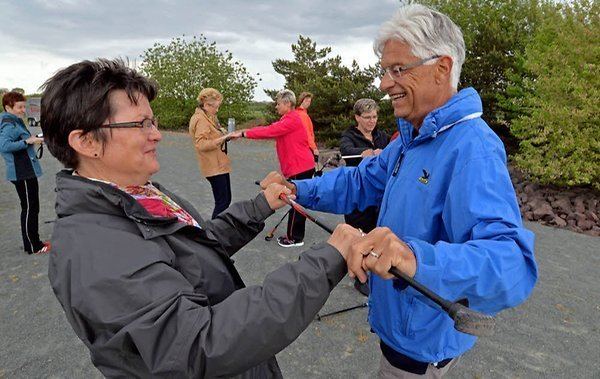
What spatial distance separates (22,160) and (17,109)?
31.6 inches

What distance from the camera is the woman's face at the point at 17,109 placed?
5.94 metres

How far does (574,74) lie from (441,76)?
1018cm

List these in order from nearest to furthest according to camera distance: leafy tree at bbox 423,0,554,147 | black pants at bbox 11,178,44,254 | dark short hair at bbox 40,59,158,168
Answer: dark short hair at bbox 40,59,158,168, black pants at bbox 11,178,44,254, leafy tree at bbox 423,0,554,147

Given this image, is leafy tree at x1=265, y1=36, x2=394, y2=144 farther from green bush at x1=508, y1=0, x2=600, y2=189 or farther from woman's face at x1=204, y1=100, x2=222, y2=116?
woman's face at x1=204, y1=100, x2=222, y2=116

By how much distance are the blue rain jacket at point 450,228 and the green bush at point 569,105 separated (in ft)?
30.0

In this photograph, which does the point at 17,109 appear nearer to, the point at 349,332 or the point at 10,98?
the point at 10,98

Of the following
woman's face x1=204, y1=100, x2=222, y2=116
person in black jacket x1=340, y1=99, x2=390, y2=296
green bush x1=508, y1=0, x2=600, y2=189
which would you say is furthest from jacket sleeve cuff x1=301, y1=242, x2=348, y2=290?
green bush x1=508, y1=0, x2=600, y2=189

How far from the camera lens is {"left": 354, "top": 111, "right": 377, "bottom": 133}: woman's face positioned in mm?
5996

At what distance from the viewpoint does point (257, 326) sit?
47.2 inches

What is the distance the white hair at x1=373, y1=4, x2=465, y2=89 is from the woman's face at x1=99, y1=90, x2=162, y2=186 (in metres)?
1.24

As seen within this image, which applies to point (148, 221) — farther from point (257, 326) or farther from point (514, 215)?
point (514, 215)

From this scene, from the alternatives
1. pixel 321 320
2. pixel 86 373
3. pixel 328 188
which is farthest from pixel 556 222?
pixel 86 373

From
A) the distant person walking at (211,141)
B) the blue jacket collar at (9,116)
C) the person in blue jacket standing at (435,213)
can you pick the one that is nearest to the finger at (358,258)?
the person in blue jacket standing at (435,213)

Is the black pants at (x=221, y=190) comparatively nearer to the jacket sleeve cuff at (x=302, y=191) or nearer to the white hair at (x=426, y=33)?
the jacket sleeve cuff at (x=302, y=191)
